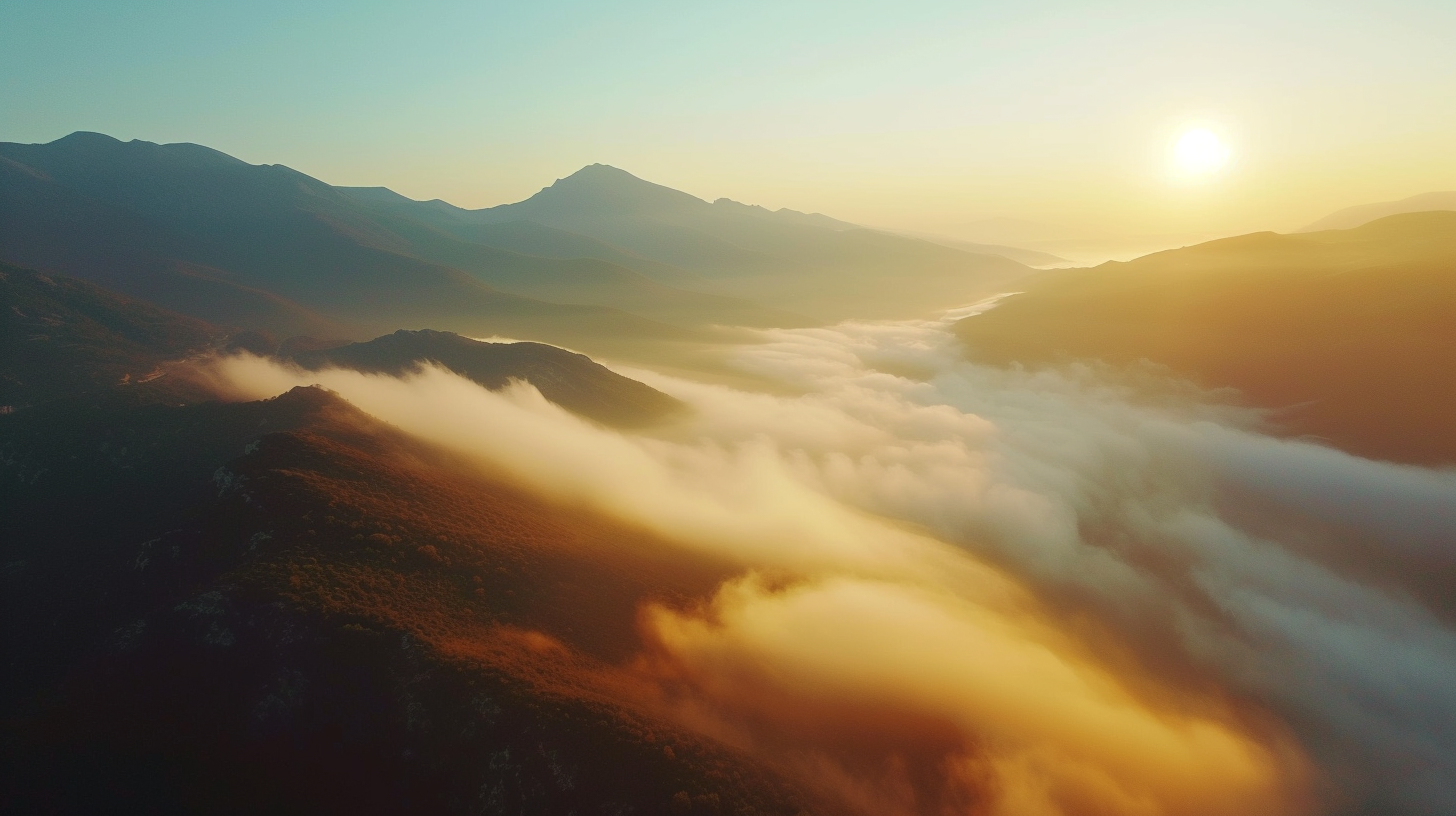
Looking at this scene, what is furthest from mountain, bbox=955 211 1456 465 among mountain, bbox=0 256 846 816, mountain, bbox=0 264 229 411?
mountain, bbox=0 264 229 411

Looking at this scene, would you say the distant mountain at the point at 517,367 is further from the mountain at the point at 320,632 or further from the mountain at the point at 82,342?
the mountain at the point at 320,632

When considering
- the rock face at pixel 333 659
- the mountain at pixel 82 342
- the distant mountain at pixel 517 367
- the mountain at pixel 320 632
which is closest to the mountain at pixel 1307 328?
the distant mountain at pixel 517 367

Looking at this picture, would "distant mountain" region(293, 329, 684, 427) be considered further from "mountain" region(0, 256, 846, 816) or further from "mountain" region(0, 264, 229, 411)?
"mountain" region(0, 256, 846, 816)

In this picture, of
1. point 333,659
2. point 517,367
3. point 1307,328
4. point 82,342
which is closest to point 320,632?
point 333,659

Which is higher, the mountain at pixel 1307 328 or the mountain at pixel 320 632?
the mountain at pixel 1307 328

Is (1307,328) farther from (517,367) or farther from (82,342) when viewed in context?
(82,342)
